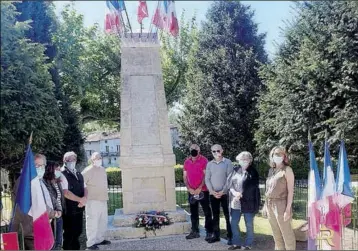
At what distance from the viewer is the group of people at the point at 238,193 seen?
6188 millimetres

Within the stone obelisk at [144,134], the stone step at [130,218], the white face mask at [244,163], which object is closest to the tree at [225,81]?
the stone obelisk at [144,134]

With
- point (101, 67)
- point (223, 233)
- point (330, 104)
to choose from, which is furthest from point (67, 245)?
point (101, 67)

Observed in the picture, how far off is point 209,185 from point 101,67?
17769mm

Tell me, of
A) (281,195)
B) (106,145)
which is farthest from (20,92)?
(106,145)

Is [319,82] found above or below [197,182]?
above

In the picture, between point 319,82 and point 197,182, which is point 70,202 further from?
point 319,82

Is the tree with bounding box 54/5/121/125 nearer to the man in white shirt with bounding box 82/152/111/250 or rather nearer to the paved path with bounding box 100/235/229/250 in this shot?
the man in white shirt with bounding box 82/152/111/250

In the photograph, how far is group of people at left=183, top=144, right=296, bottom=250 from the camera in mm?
6188

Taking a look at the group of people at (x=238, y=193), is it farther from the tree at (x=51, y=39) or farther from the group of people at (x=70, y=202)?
the tree at (x=51, y=39)

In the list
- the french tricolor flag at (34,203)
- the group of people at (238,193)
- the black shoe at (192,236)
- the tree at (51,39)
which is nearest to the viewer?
the french tricolor flag at (34,203)

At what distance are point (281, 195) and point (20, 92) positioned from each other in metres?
5.18

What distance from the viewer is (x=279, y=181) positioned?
6145mm

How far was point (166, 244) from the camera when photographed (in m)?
8.05

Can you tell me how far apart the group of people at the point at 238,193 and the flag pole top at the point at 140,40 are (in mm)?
3223
